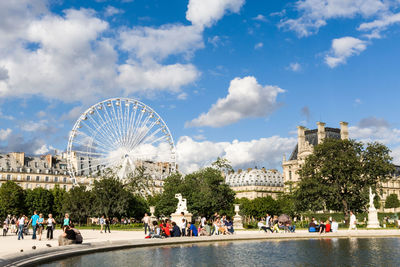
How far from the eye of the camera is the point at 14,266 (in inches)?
571

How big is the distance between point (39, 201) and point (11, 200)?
5.72m

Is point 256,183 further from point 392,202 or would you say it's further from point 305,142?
point 392,202

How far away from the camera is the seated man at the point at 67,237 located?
21188mm

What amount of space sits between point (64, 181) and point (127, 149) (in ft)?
177

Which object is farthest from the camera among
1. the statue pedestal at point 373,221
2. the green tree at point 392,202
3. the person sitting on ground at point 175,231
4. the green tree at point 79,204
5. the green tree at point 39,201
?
the green tree at point 392,202

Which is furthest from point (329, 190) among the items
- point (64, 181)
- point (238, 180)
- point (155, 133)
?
point (238, 180)

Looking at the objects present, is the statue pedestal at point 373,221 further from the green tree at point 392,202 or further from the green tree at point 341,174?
the green tree at point 392,202

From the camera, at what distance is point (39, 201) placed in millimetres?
89500

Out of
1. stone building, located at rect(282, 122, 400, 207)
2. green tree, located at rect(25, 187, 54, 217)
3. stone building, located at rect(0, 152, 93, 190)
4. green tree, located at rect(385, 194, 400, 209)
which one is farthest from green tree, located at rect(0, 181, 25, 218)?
green tree, located at rect(385, 194, 400, 209)

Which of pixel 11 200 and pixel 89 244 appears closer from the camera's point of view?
pixel 89 244

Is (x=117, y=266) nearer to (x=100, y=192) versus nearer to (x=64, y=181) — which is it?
(x=100, y=192)

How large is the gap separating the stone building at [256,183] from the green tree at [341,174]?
90958mm

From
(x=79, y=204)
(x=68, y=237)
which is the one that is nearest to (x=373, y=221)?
(x=68, y=237)

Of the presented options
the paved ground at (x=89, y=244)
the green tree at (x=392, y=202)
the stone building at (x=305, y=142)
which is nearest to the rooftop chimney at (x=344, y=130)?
the stone building at (x=305, y=142)
